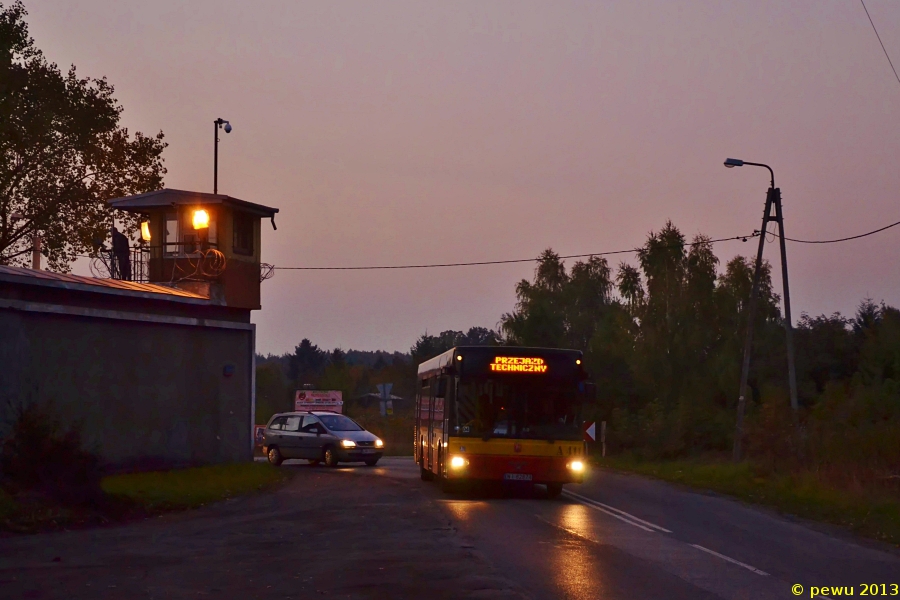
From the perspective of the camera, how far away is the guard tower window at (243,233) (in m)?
29.2

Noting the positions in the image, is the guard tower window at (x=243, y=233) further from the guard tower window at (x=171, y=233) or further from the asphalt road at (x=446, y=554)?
the asphalt road at (x=446, y=554)

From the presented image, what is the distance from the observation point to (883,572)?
11.0 metres

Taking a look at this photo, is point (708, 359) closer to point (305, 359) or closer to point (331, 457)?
point (331, 457)

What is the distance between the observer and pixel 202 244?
28.3m

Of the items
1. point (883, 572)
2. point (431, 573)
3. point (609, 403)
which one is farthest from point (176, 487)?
point (609, 403)

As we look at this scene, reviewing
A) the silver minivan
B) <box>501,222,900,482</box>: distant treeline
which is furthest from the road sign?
the silver minivan

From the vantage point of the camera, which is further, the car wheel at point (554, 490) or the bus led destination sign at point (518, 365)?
the car wheel at point (554, 490)

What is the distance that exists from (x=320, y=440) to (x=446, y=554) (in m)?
20.1

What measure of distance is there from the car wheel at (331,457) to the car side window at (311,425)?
2.54 feet

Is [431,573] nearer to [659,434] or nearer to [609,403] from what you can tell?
[659,434]

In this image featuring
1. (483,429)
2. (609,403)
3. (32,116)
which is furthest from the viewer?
(609,403)

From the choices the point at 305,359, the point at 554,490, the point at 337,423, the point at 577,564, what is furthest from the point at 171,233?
the point at 305,359

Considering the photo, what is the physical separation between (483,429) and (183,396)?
8.30 meters

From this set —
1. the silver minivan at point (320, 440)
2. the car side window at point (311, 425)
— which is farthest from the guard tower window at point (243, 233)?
the silver minivan at point (320, 440)
